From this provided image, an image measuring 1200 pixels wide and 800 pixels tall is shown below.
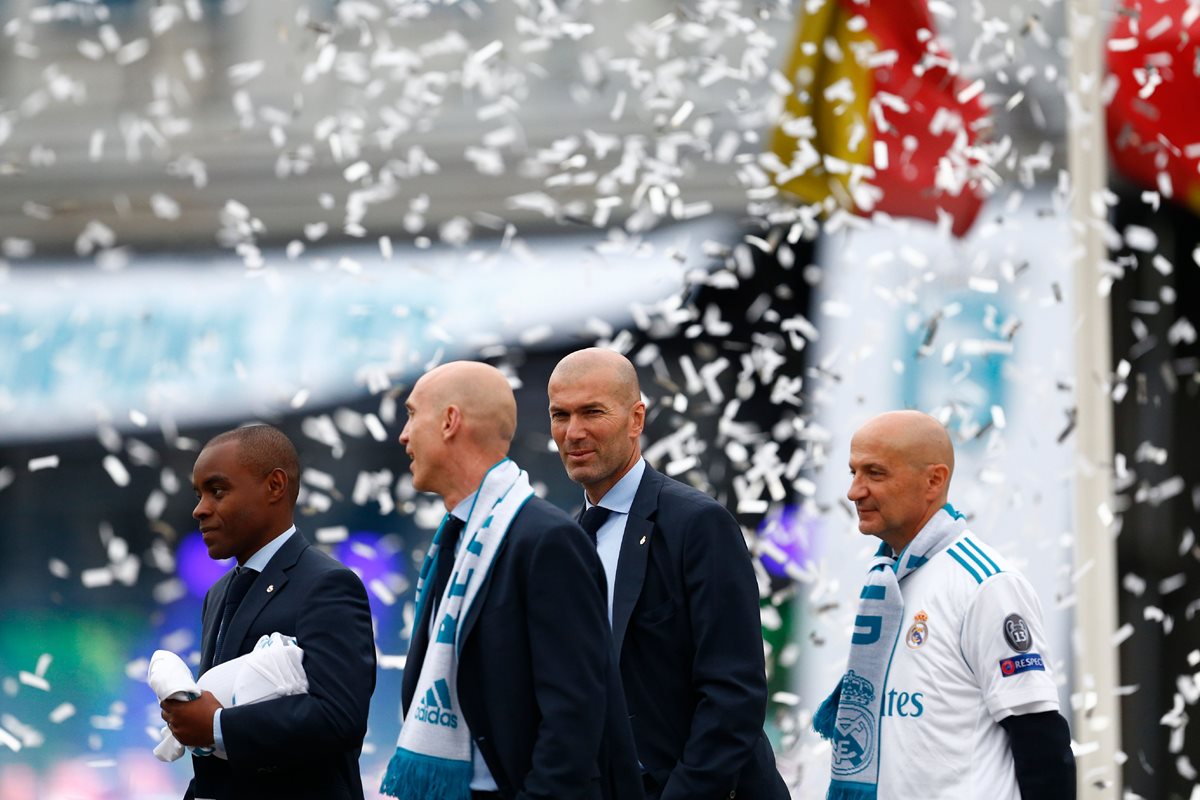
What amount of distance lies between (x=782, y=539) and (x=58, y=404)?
3768 millimetres

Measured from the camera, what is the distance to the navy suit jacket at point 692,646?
3.79 metres

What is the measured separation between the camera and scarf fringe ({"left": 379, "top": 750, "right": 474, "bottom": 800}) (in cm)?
323

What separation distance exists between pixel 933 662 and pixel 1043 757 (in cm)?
32

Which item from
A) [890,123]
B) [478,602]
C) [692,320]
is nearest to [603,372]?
[478,602]

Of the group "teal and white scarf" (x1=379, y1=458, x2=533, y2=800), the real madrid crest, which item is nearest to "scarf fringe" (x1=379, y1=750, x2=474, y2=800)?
"teal and white scarf" (x1=379, y1=458, x2=533, y2=800)

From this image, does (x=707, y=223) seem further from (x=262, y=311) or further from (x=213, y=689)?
(x=213, y=689)

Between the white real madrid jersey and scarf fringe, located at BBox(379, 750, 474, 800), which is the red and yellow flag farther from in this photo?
scarf fringe, located at BBox(379, 750, 474, 800)

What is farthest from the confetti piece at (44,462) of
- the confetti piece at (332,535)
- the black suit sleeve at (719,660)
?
the black suit sleeve at (719,660)

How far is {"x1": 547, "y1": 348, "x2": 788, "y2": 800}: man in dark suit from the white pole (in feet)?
13.0

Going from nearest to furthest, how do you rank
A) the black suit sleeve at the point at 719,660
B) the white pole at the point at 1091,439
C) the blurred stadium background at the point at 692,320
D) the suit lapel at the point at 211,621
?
the black suit sleeve at the point at 719,660
the suit lapel at the point at 211,621
the white pole at the point at 1091,439
the blurred stadium background at the point at 692,320

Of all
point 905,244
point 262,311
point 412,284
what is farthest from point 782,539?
point 262,311

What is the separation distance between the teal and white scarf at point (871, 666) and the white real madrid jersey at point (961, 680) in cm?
3

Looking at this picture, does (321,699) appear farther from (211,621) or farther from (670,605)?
(670,605)

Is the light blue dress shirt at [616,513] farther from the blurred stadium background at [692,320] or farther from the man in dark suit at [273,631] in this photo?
the blurred stadium background at [692,320]
